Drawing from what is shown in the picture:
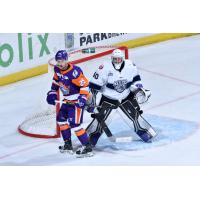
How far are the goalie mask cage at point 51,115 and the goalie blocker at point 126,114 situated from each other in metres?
0.27

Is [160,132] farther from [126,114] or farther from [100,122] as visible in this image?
[100,122]

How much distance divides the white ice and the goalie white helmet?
58 centimetres

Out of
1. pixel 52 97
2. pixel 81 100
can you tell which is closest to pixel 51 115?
pixel 52 97

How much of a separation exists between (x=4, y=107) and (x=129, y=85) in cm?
121

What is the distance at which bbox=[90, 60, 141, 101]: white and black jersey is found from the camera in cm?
623

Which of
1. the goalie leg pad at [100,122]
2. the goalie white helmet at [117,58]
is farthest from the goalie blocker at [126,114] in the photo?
the goalie white helmet at [117,58]

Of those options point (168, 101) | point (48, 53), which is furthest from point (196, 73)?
point (48, 53)

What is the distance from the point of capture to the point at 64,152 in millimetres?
6387

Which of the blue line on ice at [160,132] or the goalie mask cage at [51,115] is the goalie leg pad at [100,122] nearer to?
the blue line on ice at [160,132]

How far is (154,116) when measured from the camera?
685 centimetres

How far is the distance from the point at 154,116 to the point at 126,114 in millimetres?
492

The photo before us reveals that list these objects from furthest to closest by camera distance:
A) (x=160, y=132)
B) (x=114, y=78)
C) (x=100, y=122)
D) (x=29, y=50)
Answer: (x=29, y=50) → (x=160, y=132) → (x=100, y=122) → (x=114, y=78)

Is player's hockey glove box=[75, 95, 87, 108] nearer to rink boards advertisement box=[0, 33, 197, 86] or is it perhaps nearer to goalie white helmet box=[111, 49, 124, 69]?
goalie white helmet box=[111, 49, 124, 69]

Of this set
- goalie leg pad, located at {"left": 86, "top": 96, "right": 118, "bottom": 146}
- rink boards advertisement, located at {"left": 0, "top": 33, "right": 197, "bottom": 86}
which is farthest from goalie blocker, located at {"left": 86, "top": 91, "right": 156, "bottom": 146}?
rink boards advertisement, located at {"left": 0, "top": 33, "right": 197, "bottom": 86}
